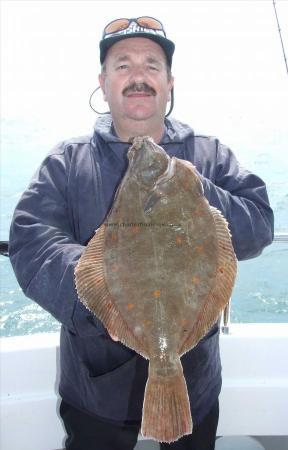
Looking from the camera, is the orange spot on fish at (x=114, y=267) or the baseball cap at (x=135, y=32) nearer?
the orange spot on fish at (x=114, y=267)

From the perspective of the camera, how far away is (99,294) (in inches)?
71.1

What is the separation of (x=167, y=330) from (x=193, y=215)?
1.57 ft

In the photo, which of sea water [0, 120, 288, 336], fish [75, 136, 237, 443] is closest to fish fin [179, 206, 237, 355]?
fish [75, 136, 237, 443]

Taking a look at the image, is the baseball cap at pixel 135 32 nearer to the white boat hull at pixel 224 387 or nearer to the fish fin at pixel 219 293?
the fish fin at pixel 219 293

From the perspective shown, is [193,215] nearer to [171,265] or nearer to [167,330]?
[171,265]

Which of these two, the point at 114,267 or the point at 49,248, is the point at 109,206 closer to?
the point at 49,248

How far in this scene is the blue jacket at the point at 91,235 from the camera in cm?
211

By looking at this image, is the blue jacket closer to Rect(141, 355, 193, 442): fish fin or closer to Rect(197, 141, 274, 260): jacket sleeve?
Rect(197, 141, 274, 260): jacket sleeve

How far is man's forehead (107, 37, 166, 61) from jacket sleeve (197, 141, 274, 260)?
82 centimetres

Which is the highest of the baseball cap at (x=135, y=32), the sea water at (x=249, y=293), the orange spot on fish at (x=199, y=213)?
the baseball cap at (x=135, y=32)

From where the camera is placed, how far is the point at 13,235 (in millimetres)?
2316

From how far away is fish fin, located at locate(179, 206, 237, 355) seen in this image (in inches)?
72.1

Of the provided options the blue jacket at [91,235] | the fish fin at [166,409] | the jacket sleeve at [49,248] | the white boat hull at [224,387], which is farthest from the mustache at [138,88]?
the white boat hull at [224,387]

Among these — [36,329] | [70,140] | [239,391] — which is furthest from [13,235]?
[36,329]
